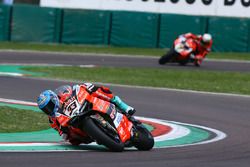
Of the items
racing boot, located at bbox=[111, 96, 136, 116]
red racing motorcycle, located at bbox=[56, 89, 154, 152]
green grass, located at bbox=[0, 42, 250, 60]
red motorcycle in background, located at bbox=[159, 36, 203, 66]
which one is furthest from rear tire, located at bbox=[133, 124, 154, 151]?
green grass, located at bbox=[0, 42, 250, 60]

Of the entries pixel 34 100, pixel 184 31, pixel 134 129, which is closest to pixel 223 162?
pixel 134 129

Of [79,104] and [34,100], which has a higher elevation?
[79,104]

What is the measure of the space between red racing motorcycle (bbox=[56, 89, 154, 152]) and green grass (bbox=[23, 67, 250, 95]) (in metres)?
9.94

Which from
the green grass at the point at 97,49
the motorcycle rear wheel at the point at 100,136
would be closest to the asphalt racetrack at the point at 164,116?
the motorcycle rear wheel at the point at 100,136

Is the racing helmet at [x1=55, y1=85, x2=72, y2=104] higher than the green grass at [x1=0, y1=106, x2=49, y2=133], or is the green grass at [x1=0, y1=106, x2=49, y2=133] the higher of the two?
the racing helmet at [x1=55, y1=85, x2=72, y2=104]

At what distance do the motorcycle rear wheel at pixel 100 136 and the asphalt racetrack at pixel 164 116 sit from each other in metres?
0.10

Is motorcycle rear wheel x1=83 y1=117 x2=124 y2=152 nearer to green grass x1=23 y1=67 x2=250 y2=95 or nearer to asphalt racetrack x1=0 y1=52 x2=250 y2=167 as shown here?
asphalt racetrack x1=0 y1=52 x2=250 y2=167

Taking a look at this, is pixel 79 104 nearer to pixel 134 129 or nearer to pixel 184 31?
pixel 134 129

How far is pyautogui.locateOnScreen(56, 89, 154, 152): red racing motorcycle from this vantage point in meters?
10.5

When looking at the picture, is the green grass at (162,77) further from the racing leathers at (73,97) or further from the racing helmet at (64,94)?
the racing helmet at (64,94)

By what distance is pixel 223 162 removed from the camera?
31.7 ft

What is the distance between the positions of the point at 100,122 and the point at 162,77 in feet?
45.1

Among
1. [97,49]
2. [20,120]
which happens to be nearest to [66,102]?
[20,120]

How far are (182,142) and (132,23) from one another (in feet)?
81.1
